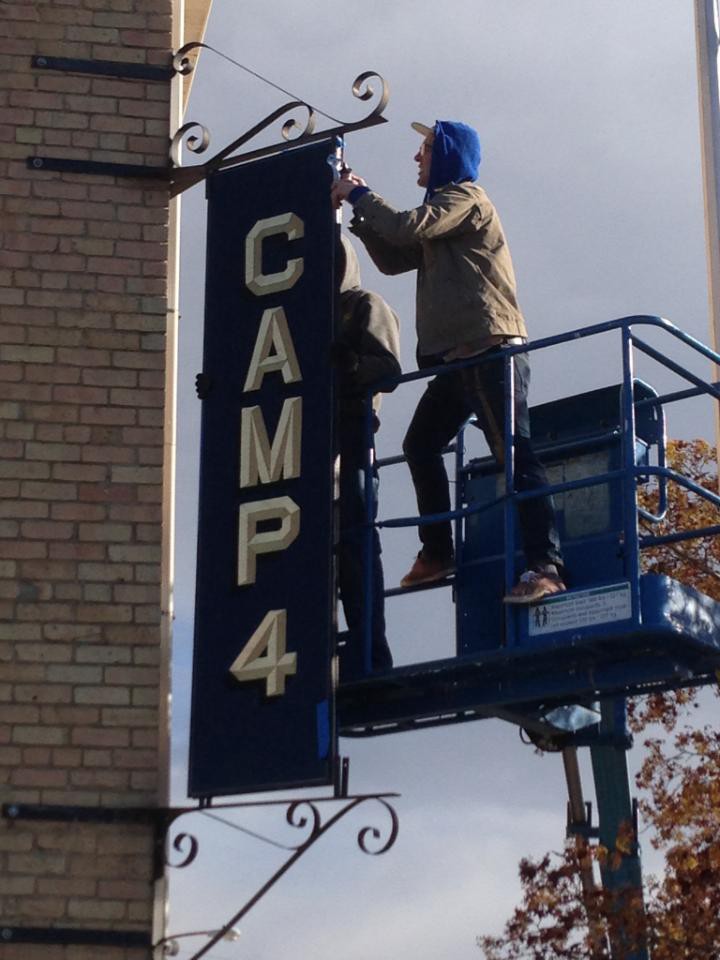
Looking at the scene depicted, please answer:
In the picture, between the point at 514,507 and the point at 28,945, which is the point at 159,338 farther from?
the point at 28,945

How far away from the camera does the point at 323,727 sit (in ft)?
26.9

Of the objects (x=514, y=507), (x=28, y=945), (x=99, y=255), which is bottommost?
(x=28, y=945)

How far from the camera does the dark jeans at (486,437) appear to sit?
340 inches

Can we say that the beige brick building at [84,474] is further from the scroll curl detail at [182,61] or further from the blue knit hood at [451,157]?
the blue knit hood at [451,157]

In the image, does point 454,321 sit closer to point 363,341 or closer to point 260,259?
point 363,341

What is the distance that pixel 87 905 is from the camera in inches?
325

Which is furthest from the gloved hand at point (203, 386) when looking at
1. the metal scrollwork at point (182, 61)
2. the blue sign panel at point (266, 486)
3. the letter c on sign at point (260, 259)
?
the metal scrollwork at point (182, 61)

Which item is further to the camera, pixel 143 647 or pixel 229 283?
pixel 229 283

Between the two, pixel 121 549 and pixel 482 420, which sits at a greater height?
pixel 482 420

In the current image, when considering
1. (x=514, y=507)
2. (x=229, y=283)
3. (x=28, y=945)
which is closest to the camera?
(x=28, y=945)

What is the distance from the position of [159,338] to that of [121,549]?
1.02 meters

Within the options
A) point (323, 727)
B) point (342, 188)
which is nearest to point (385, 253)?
point (342, 188)

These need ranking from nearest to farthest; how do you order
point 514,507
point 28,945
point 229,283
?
1. point 28,945
2. point 514,507
3. point 229,283

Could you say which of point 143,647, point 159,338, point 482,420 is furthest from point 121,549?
point 482,420
